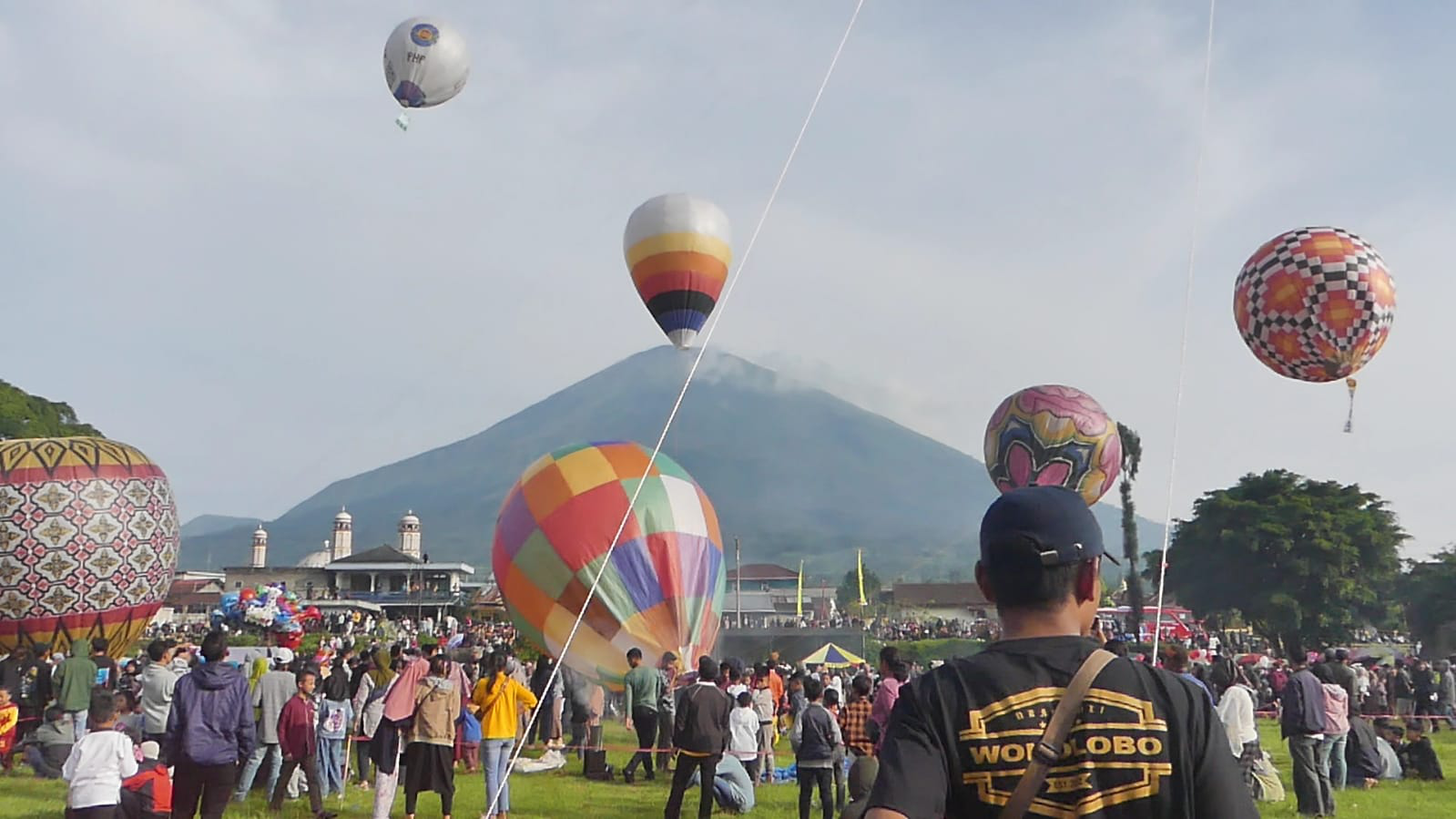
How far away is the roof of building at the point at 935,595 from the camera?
114 m

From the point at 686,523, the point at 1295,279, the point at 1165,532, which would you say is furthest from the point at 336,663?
the point at 1295,279

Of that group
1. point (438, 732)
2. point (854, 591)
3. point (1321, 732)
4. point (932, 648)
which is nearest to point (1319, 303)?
point (1321, 732)

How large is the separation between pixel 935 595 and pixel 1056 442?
10214 centimetres

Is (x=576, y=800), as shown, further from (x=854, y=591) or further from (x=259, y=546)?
(x=854, y=591)

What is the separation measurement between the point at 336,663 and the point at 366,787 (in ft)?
5.20

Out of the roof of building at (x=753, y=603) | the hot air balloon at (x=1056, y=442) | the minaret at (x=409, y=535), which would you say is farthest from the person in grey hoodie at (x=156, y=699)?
the minaret at (x=409, y=535)

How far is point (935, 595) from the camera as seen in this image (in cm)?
11881

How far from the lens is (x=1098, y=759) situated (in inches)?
88.2

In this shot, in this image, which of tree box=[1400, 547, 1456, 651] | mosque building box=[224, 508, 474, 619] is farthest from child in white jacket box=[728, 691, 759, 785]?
mosque building box=[224, 508, 474, 619]

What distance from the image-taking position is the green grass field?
11508 millimetres

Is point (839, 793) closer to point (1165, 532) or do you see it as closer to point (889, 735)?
point (1165, 532)

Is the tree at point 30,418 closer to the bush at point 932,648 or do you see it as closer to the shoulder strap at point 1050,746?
the bush at point 932,648

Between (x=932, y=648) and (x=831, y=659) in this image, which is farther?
(x=932, y=648)

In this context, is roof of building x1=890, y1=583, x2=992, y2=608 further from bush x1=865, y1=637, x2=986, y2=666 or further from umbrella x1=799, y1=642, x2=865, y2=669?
umbrella x1=799, y1=642, x2=865, y2=669
